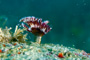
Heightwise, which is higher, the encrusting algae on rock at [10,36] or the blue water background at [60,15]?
the blue water background at [60,15]

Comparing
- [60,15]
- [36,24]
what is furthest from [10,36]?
[60,15]

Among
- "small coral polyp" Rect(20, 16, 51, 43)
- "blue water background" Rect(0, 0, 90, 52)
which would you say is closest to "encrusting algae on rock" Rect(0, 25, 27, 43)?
"small coral polyp" Rect(20, 16, 51, 43)

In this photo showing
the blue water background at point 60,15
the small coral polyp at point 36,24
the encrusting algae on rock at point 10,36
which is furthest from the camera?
the blue water background at point 60,15

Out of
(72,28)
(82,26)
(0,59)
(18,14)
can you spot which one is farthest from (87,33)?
(0,59)

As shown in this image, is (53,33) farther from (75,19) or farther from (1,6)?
(1,6)

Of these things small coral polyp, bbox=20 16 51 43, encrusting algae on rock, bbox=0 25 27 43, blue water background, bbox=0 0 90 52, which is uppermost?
blue water background, bbox=0 0 90 52

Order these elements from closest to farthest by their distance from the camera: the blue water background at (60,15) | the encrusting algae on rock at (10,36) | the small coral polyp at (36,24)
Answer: the encrusting algae on rock at (10,36) < the small coral polyp at (36,24) < the blue water background at (60,15)

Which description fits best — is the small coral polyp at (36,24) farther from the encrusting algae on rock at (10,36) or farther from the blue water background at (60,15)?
the blue water background at (60,15)

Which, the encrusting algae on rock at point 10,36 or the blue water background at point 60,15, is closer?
the encrusting algae on rock at point 10,36

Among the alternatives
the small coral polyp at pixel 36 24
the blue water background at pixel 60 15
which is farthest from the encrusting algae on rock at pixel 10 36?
the blue water background at pixel 60 15

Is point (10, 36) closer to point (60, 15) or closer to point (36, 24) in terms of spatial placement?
point (36, 24)

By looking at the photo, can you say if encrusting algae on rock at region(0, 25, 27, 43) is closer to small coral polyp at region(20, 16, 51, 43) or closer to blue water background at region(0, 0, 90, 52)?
small coral polyp at region(20, 16, 51, 43)
